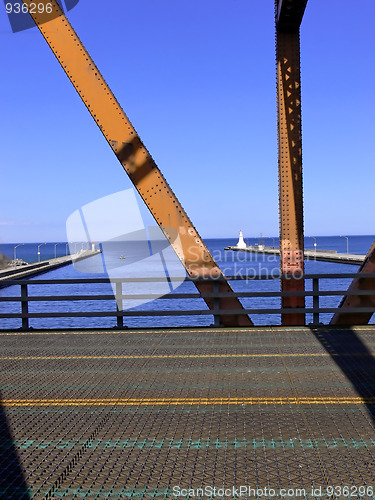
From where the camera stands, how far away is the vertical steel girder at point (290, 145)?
897 cm

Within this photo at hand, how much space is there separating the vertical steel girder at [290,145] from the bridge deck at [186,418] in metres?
1.89

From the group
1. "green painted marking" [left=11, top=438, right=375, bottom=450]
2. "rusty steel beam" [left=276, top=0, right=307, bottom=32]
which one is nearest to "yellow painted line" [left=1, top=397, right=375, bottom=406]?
"green painted marking" [left=11, top=438, right=375, bottom=450]

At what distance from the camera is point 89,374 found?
22.0ft

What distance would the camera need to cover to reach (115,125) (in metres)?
8.60

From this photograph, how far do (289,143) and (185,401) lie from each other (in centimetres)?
528

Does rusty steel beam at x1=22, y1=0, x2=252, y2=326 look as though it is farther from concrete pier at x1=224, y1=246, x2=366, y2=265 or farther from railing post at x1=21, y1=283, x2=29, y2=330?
concrete pier at x1=224, y1=246, x2=366, y2=265

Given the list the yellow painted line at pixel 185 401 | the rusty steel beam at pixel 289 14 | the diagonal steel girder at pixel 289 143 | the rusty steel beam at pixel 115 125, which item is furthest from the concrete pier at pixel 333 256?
the yellow painted line at pixel 185 401

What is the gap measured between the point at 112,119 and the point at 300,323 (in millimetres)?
4927

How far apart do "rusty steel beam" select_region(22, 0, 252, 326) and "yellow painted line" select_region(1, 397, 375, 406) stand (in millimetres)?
3498

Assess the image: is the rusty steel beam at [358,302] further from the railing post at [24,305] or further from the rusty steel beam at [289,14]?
the railing post at [24,305]

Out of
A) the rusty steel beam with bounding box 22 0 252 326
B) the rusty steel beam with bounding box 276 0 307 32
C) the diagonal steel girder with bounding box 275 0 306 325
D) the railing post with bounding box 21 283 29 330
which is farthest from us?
the railing post with bounding box 21 283 29 330

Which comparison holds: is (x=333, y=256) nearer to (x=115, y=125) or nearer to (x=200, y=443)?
(x=115, y=125)

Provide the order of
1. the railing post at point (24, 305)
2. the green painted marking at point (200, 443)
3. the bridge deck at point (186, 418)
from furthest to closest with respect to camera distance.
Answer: the railing post at point (24, 305) → the green painted marking at point (200, 443) → the bridge deck at point (186, 418)

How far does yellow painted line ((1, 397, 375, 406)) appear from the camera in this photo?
17.7ft
